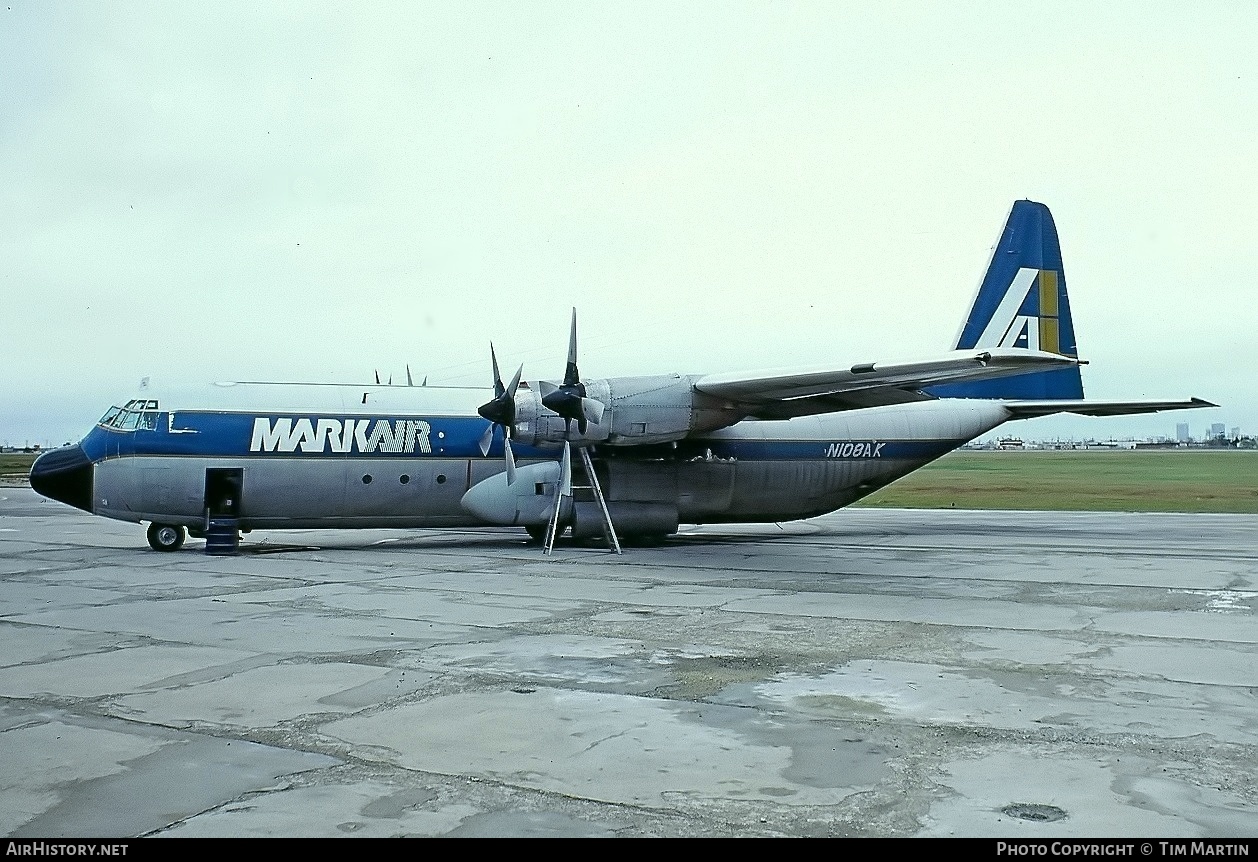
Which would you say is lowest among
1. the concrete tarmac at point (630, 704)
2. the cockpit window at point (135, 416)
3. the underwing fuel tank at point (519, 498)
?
the concrete tarmac at point (630, 704)

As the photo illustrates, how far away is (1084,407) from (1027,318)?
8.58 ft

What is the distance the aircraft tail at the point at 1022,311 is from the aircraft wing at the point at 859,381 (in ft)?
17.6

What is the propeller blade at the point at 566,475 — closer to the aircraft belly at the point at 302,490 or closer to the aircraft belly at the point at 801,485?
the aircraft belly at the point at 302,490

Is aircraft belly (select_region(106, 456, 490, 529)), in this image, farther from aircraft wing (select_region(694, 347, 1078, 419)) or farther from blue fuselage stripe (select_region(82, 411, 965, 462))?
aircraft wing (select_region(694, 347, 1078, 419))

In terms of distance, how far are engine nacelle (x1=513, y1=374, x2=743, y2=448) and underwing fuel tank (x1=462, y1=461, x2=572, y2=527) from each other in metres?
1.54

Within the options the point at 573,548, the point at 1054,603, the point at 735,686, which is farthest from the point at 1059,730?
the point at 573,548

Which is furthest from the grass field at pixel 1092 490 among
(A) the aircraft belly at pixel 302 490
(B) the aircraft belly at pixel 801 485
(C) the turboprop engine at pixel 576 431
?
(A) the aircraft belly at pixel 302 490

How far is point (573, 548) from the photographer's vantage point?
2173 centimetres

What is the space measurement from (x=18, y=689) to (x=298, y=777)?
369cm

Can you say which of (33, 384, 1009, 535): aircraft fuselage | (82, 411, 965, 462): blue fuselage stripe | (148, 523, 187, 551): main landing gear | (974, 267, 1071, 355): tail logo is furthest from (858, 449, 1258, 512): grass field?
(148, 523, 187, 551): main landing gear

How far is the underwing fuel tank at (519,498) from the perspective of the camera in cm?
2138

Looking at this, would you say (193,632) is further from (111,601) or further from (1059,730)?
(1059,730)

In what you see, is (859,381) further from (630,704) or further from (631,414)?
(630,704)

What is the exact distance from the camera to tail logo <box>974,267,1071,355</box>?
25.4 metres
